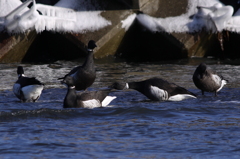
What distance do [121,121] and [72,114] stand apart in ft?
3.19

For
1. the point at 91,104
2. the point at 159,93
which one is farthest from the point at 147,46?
the point at 91,104

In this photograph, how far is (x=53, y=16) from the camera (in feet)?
50.8

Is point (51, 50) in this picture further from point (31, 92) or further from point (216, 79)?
point (216, 79)

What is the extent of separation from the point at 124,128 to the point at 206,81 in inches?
151

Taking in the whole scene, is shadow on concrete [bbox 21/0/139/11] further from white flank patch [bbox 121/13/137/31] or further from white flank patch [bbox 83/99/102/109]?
white flank patch [bbox 83/99/102/109]

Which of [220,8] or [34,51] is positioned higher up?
[220,8]

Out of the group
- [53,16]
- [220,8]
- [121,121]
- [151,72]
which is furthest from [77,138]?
[220,8]

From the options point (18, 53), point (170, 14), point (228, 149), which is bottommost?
point (228, 149)

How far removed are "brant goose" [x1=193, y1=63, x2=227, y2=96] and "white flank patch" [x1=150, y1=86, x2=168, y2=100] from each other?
1.09 meters

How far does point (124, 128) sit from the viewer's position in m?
7.68

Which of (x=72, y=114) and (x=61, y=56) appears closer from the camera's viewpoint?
(x=72, y=114)

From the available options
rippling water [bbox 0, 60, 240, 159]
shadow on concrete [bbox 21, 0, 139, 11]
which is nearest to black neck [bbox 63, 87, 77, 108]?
rippling water [bbox 0, 60, 240, 159]

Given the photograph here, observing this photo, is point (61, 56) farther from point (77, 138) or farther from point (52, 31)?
point (77, 138)

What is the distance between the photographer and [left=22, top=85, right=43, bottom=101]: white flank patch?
400 inches
